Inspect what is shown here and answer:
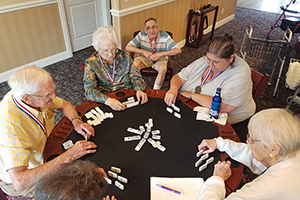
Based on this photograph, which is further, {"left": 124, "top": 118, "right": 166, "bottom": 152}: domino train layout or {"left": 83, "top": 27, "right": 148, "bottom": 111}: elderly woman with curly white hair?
{"left": 83, "top": 27, "right": 148, "bottom": 111}: elderly woman with curly white hair

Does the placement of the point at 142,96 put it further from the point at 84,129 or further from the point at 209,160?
the point at 209,160

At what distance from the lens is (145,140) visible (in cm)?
162

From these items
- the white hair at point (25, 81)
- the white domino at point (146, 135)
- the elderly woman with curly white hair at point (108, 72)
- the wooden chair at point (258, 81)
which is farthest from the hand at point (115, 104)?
the wooden chair at point (258, 81)

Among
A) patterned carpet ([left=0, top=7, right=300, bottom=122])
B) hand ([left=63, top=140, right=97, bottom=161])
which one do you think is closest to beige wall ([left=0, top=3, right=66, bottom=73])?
patterned carpet ([left=0, top=7, right=300, bottom=122])

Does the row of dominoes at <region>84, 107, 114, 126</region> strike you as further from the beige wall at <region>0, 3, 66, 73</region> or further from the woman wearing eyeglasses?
the beige wall at <region>0, 3, 66, 73</region>

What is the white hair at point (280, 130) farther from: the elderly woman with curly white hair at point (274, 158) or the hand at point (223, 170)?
the hand at point (223, 170)

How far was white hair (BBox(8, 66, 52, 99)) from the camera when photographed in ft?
→ 4.57

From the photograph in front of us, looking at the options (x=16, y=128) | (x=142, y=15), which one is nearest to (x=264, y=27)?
(x=142, y=15)

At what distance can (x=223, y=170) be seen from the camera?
4.48 ft

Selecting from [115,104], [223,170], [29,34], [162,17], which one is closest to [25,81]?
[115,104]

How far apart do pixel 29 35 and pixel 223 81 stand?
3460mm

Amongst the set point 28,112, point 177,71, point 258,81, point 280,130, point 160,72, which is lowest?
point 177,71

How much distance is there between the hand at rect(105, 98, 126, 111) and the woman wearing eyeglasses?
1.38 ft

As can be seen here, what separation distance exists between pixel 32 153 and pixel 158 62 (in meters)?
2.32
